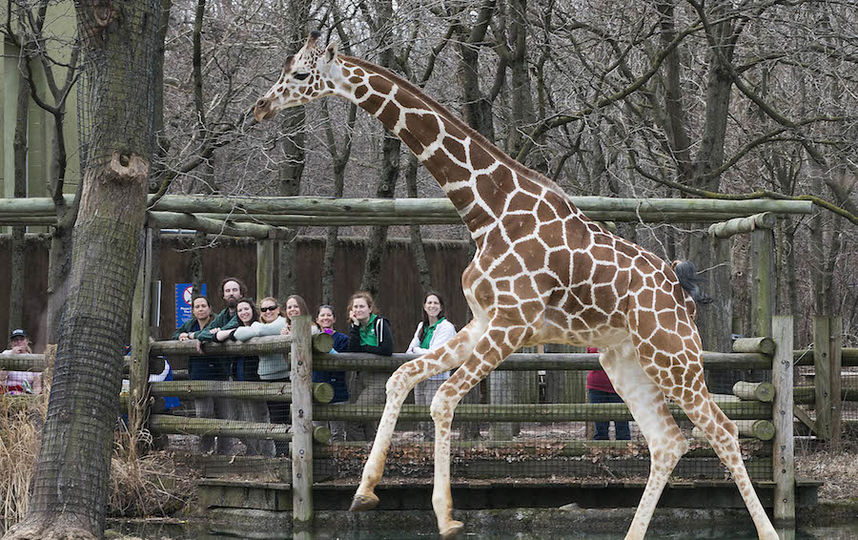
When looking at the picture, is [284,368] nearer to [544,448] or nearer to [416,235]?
[544,448]

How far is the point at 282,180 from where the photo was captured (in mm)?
13250

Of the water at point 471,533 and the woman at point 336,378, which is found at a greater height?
the woman at point 336,378

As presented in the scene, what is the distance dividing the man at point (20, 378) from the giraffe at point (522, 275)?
427 cm

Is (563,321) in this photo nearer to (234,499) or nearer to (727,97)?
(234,499)

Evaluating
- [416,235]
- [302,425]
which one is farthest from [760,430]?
[416,235]

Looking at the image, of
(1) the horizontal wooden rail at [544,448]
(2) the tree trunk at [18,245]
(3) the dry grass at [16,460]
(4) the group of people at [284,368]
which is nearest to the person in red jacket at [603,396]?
(4) the group of people at [284,368]

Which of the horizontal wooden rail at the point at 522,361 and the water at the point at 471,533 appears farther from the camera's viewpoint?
the horizontal wooden rail at the point at 522,361

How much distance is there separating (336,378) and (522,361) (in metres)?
1.55

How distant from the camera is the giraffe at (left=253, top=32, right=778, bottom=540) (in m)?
5.92

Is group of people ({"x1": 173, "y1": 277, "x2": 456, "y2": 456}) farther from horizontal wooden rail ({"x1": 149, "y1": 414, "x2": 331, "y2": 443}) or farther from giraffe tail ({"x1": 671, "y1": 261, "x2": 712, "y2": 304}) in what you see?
giraffe tail ({"x1": 671, "y1": 261, "x2": 712, "y2": 304})

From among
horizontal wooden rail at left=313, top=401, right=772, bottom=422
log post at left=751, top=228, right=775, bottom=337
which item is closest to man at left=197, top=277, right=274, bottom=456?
horizontal wooden rail at left=313, top=401, right=772, bottom=422

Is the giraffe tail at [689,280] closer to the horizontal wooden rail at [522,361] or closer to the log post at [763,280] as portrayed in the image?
the horizontal wooden rail at [522,361]

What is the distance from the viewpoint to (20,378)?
9648 mm

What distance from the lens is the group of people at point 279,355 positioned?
8.73 m
